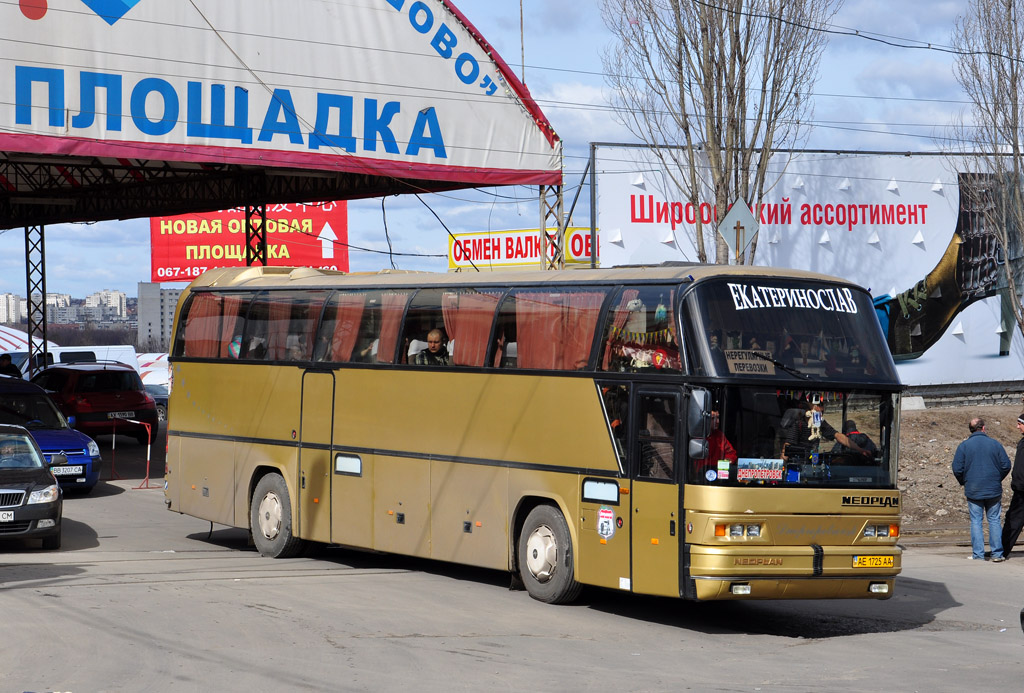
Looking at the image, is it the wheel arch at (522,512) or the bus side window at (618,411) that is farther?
the wheel arch at (522,512)

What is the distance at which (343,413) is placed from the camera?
14.9m

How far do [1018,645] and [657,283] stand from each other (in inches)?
168

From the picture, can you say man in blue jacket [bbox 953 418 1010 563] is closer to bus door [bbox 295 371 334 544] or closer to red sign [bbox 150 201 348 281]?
bus door [bbox 295 371 334 544]

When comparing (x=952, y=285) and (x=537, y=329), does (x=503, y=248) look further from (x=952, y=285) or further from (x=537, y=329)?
(x=537, y=329)

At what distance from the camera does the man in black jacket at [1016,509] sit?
16281 mm

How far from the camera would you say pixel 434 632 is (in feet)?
35.1

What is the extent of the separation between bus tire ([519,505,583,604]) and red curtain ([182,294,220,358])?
6116 mm

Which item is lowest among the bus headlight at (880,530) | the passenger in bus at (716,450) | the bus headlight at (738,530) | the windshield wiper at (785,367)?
the bus headlight at (880,530)

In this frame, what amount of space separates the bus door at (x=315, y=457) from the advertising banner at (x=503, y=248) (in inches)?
847

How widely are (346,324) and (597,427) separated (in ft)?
13.9

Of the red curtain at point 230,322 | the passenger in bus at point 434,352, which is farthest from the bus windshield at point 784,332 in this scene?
the red curtain at point 230,322

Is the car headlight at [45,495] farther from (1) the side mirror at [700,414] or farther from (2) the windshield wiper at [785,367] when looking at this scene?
(2) the windshield wiper at [785,367]

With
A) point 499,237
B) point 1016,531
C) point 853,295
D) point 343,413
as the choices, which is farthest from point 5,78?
point 499,237

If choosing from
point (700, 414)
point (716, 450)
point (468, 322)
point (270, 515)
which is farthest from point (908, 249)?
point (700, 414)
